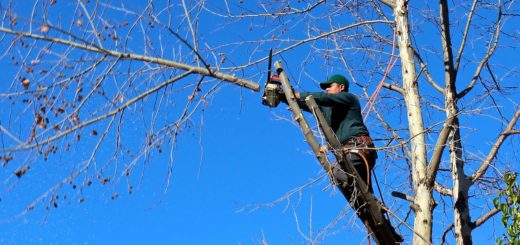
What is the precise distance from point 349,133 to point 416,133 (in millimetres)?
657

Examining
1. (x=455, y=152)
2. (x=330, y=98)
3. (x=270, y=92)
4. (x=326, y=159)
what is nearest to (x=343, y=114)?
(x=330, y=98)

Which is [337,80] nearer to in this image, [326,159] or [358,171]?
[358,171]

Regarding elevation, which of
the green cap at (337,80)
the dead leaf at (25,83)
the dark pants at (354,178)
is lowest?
the dead leaf at (25,83)

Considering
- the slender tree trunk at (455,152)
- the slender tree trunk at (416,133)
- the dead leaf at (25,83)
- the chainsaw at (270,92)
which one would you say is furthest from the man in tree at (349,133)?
the dead leaf at (25,83)

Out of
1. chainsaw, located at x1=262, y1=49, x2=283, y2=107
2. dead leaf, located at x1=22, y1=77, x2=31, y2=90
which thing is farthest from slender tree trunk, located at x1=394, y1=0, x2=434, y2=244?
dead leaf, located at x1=22, y1=77, x2=31, y2=90

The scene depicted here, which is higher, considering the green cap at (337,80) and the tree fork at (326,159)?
the green cap at (337,80)

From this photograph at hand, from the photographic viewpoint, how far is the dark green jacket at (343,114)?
6.70 meters

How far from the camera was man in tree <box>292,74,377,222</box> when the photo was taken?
6559 millimetres

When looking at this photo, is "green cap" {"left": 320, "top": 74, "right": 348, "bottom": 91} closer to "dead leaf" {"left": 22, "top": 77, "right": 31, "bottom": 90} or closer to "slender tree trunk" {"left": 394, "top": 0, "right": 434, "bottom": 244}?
"slender tree trunk" {"left": 394, "top": 0, "right": 434, "bottom": 244}

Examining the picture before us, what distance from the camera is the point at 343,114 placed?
689 cm

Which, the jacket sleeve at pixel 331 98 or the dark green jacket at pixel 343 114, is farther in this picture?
the dark green jacket at pixel 343 114

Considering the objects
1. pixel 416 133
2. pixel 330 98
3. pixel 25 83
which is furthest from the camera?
pixel 416 133

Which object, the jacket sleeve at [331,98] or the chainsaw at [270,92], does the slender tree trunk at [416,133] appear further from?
the chainsaw at [270,92]

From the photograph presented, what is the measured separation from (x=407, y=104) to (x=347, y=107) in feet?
2.45
